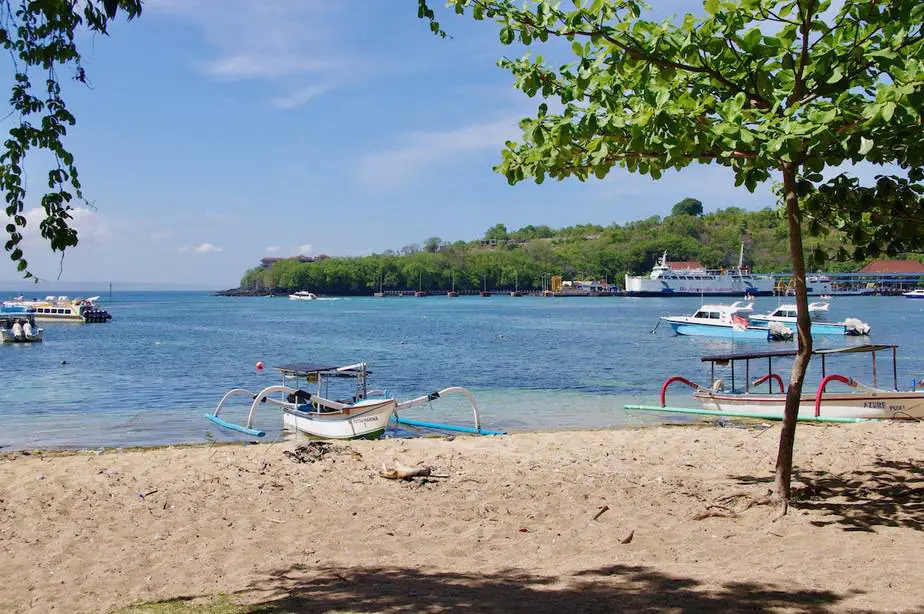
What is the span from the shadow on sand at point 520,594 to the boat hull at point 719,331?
4977cm

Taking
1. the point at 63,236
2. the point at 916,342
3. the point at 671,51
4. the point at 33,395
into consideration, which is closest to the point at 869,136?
the point at 671,51

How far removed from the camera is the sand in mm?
6059

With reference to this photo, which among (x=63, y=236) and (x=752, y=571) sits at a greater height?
(x=63, y=236)

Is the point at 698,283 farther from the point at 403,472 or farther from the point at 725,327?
the point at 403,472

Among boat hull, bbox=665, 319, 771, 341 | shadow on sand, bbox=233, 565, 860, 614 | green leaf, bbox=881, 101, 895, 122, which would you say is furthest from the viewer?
boat hull, bbox=665, 319, 771, 341

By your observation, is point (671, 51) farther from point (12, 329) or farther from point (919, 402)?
point (12, 329)

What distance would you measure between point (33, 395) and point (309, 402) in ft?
47.4

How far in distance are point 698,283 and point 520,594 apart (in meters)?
189

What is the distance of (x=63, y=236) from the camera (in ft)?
15.9

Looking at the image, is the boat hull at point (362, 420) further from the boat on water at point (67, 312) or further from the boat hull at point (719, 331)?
the boat on water at point (67, 312)

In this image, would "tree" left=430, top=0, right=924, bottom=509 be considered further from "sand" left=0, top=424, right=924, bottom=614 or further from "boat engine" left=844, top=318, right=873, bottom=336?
"boat engine" left=844, top=318, right=873, bottom=336

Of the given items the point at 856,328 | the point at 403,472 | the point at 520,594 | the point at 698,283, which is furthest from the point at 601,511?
the point at 698,283

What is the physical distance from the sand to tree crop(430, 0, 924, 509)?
5.33 ft

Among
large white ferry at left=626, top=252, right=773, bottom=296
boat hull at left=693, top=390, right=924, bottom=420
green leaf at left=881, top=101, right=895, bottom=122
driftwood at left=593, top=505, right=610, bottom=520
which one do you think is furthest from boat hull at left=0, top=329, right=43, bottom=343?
large white ferry at left=626, top=252, right=773, bottom=296
